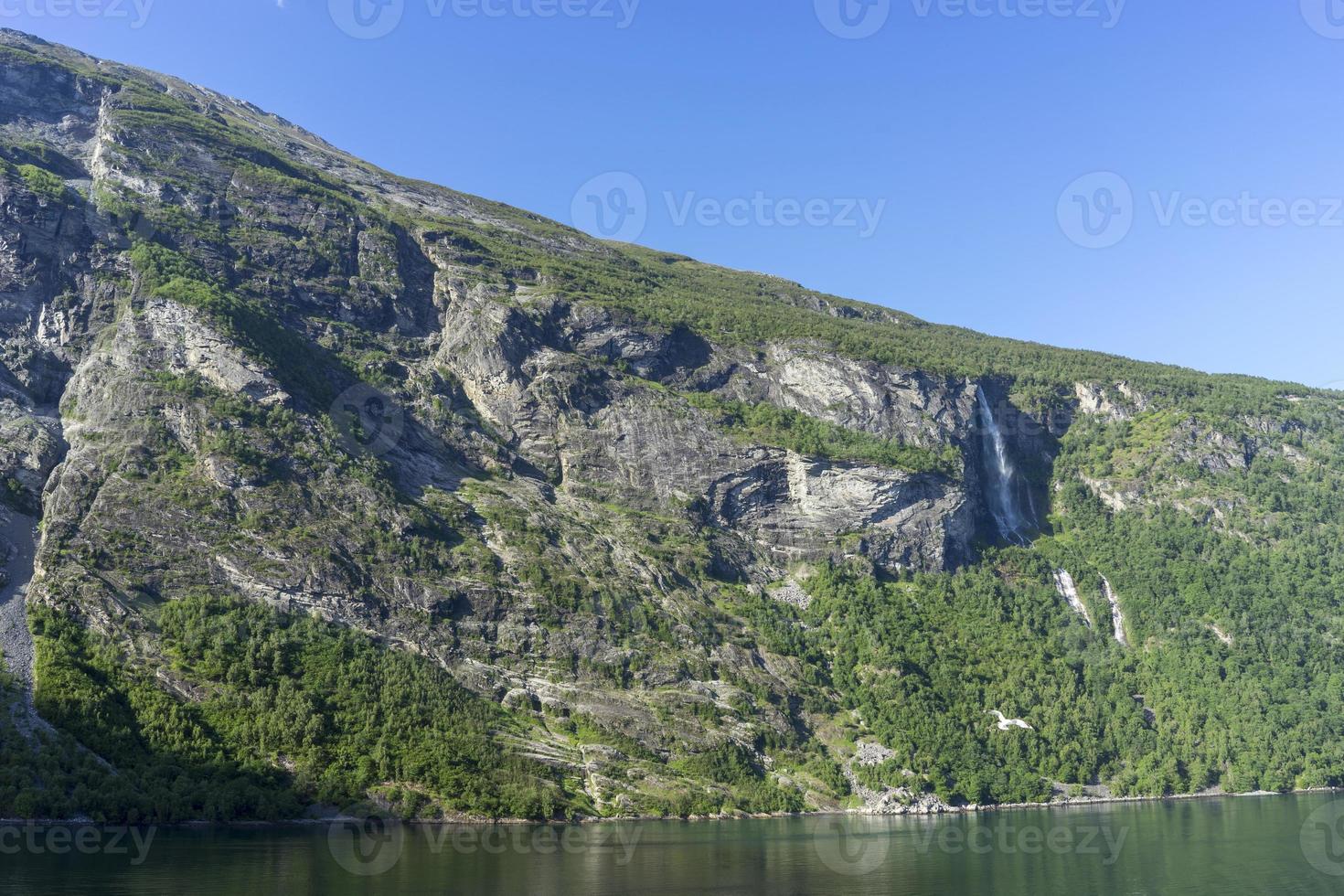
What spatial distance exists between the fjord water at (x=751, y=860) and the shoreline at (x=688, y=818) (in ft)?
11.9

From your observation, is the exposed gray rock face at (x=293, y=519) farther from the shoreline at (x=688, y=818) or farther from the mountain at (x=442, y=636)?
the shoreline at (x=688, y=818)

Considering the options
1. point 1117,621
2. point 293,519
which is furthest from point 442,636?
point 1117,621

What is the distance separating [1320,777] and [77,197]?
25928 centimetres

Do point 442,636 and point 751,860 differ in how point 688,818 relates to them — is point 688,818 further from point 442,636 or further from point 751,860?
point 442,636

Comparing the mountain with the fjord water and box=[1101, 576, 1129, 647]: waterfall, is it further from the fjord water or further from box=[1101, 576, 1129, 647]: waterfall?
the fjord water

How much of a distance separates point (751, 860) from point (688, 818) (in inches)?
1888

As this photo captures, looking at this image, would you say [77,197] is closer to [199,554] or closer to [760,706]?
[199,554]

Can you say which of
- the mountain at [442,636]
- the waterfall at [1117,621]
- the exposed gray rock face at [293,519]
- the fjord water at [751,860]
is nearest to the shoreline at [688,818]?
the mountain at [442,636]

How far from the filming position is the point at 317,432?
17362 centimetres

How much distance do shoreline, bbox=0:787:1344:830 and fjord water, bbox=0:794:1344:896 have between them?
11.9 feet

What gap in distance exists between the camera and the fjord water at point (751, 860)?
74000 millimetres

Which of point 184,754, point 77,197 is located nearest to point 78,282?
point 77,197

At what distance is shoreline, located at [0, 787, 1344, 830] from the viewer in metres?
100

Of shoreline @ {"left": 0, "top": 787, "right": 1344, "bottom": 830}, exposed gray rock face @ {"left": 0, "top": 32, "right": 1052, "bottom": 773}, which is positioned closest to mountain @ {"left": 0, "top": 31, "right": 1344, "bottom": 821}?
exposed gray rock face @ {"left": 0, "top": 32, "right": 1052, "bottom": 773}
